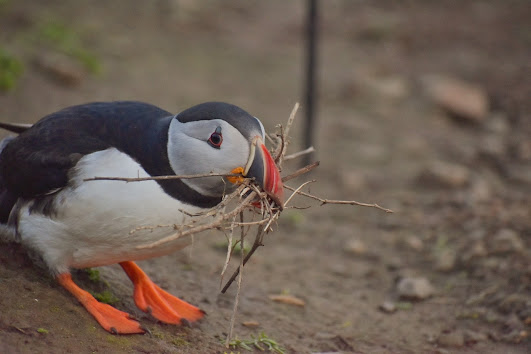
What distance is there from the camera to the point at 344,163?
6641 millimetres

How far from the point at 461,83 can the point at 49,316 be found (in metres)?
5.73

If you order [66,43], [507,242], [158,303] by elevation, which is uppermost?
[66,43]

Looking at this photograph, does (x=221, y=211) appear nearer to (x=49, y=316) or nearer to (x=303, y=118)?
(x=49, y=316)

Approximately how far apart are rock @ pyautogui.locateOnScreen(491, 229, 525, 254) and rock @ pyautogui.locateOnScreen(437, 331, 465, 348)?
38.7 inches

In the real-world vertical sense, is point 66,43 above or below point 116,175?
above

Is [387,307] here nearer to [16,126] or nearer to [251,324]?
[251,324]

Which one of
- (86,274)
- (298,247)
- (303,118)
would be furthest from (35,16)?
(86,274)

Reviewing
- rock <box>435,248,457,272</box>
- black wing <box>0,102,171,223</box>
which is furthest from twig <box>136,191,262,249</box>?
rock <box>435,248,457,272</box>

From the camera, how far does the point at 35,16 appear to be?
773 cm

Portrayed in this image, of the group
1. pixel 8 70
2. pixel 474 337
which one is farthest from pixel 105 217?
pixel 8 70

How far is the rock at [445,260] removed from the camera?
4.82 meters

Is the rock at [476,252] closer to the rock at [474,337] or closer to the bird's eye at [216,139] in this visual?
the rock at [474,337]

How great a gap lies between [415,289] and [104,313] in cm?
204

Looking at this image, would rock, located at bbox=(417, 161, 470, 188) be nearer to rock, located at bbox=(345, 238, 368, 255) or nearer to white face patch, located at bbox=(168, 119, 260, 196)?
rock, located at bbox=(345, 238, 368, 255)
